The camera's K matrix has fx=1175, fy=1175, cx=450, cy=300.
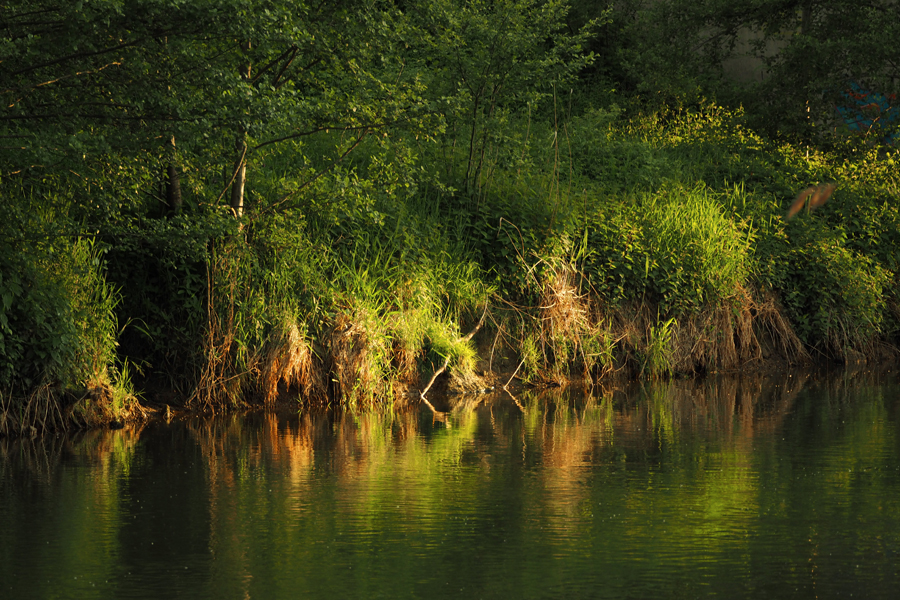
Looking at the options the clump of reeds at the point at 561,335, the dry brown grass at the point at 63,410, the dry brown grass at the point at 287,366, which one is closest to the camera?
the dry brown grass at the point at 63,410

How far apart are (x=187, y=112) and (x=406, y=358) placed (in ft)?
14.2

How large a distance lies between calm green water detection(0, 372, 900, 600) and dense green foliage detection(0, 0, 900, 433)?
121 cm

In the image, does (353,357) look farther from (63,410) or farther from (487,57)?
(487,57)

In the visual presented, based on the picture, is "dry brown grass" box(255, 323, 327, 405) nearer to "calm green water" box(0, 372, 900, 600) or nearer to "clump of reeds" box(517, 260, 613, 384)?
"calm green water" box(0, 372, 900, 600)

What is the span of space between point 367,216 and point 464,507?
22.2ft

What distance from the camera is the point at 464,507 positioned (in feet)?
26.2

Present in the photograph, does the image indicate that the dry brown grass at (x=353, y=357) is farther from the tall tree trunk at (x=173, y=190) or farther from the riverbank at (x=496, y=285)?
the tall tree trunk at (x=173, y=190)

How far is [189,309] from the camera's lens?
1295cm

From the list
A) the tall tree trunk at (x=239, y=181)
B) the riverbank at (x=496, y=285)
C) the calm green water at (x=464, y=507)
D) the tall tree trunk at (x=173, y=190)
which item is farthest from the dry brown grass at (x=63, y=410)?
the tall tree trunk at (x=239, y=181)

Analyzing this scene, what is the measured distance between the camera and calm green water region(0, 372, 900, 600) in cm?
622

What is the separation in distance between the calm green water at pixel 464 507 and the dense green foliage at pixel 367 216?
1215 millimetres

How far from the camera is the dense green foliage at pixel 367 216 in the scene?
429 inches

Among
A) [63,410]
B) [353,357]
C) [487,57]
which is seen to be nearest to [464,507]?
[63,410]

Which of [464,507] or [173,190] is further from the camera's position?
[173,190]
